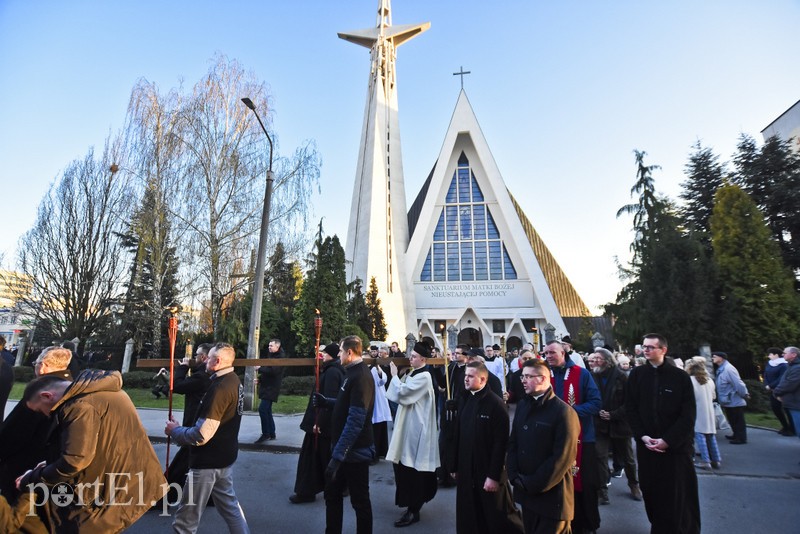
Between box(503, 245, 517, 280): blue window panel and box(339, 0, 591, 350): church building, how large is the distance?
67 millimetres

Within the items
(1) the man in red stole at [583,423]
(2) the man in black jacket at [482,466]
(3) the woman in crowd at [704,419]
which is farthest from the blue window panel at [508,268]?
(2) the man in black jacket at [482,466]

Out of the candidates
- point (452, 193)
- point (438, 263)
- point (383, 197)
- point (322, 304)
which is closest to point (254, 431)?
point (322, 304)

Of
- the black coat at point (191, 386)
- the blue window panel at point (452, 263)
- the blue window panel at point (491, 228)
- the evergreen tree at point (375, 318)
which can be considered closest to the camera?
the black coat at point (191, 386)

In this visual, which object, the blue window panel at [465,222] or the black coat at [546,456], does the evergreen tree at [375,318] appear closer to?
the blue window panel at [465,222]

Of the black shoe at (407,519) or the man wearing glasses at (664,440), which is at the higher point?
the man wearing glasses at (664,440)

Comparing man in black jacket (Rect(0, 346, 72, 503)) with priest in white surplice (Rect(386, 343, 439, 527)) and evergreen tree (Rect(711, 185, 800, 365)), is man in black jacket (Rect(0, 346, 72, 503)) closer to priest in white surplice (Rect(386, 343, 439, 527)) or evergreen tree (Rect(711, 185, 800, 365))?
priest in white surplice (Rect(386, 343, 439, 527))

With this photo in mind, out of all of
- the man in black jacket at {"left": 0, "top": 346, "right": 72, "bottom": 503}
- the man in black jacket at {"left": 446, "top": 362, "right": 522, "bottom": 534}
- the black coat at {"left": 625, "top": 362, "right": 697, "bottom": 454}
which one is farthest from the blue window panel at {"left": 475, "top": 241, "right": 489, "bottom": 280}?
the man in black jacket at {"left": 0, "top": 346, "right": 72, "bottom": 503}

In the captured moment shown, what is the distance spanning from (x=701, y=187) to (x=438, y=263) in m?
15.2

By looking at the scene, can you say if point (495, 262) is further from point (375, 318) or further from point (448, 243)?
point (375, 318)

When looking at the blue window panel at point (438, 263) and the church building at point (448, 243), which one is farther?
the blue window panel at point (438, 263)

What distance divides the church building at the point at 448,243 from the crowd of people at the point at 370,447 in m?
21.2

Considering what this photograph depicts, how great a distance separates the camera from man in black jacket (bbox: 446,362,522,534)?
3.20 meters

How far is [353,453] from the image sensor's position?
3.39m

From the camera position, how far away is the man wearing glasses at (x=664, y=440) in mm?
3393
